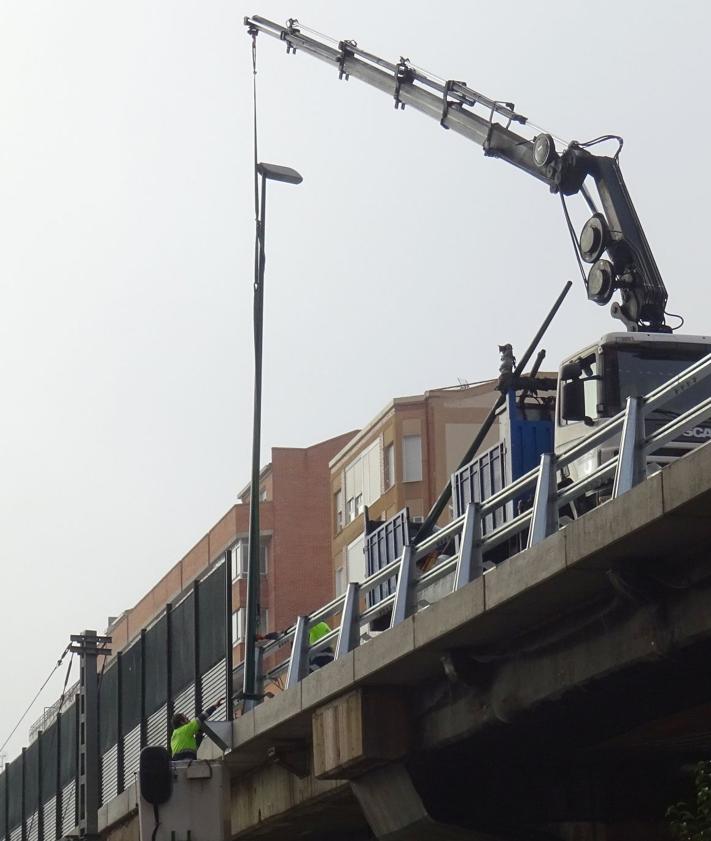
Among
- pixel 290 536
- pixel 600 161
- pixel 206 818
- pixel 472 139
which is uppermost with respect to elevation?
pixel 290 536

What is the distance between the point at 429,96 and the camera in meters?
32.5

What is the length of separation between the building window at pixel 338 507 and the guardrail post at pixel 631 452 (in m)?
57.9

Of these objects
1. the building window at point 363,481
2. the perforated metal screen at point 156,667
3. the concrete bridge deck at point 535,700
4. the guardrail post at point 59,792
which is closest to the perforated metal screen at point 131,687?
the perforated metal screen at point 156,667

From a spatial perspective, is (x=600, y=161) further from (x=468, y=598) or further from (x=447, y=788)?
(x=468, y=598)

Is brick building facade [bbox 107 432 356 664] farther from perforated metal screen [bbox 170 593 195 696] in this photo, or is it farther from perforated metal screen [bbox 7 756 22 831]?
perforated metal screen [bbox 170 593 195 696]

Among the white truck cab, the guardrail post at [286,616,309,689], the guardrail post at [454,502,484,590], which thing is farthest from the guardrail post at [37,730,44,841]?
the guardrail post at [454,502,484,590]

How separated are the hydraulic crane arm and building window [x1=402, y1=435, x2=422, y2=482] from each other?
30.7 meters

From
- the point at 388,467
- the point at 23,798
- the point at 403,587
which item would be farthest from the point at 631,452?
the point at 388,467

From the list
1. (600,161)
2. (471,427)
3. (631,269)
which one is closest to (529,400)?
(631,269)

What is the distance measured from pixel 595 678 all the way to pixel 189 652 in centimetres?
1131

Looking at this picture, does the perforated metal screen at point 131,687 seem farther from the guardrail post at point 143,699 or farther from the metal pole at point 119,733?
the guardrail post at point 143,699

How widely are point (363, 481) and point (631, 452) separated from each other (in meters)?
55.3

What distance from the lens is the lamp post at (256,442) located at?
69.5 ft

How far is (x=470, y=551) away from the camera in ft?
48.6
